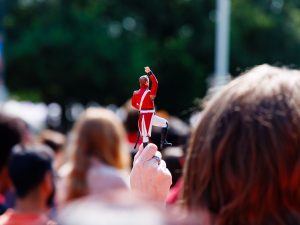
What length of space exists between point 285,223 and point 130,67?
23.4 m

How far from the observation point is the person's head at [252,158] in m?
1.46

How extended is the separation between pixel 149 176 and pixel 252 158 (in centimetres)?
47

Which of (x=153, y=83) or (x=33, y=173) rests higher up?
(x=33, y=173)

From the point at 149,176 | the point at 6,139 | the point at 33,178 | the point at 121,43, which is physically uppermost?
the point at 121,43

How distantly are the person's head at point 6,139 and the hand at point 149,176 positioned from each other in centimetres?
262

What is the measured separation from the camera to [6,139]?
4633 millimetres

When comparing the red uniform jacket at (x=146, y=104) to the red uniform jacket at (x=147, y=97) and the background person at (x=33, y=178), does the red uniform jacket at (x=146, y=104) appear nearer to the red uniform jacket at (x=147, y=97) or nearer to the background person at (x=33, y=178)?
the red uniform jacket at (x=147, y=97)

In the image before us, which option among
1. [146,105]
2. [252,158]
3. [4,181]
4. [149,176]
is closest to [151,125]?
[146,105]

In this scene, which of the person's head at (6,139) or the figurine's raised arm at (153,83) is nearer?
the figurine's raised arm at (153,83)

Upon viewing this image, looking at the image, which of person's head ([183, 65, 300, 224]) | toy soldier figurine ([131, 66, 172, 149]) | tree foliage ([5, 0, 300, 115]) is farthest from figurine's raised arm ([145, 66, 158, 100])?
tree foliage ([5, 0, 300, 115])

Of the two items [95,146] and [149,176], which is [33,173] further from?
[149,176]

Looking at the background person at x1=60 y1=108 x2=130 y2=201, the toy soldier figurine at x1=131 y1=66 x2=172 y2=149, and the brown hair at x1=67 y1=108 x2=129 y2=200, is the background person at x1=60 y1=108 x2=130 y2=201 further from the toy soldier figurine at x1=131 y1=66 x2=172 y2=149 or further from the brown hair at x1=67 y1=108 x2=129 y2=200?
the toy soldier figurine at x1=131 y1=66 x2=172 y2=149

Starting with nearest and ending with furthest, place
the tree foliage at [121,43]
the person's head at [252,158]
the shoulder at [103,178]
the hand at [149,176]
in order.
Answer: the person's head at [252,158]
the hand at [149,176]
the shoulder at [103,178]
the tree foliage at [121,43]

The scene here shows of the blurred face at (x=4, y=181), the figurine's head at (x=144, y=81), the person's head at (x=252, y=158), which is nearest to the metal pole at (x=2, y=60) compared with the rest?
the blurred face at (x=4, y=181)
